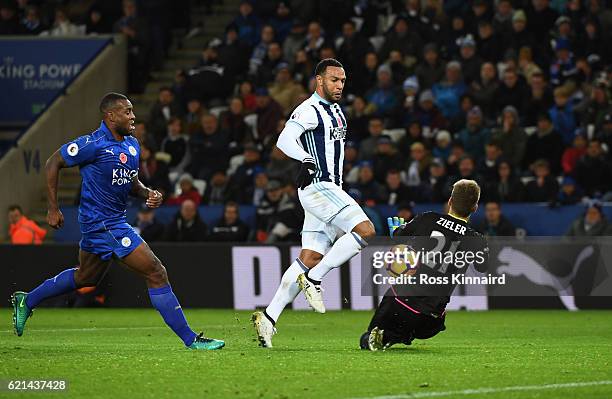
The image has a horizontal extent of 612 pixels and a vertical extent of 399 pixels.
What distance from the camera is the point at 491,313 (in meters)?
17.0

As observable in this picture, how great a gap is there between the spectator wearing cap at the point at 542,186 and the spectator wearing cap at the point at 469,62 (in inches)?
113

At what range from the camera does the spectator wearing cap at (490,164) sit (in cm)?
1952

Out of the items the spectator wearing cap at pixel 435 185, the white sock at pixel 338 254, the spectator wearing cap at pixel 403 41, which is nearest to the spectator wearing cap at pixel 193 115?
the spectator wearing cap at pixel 403 41

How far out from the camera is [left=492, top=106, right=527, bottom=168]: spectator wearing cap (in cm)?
1997

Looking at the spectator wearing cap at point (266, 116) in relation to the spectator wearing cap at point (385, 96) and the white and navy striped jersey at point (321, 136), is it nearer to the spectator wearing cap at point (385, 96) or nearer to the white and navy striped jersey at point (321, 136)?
the spectator wearing cap at point (385, 96)

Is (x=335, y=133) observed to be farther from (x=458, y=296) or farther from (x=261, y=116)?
(x=261, y=116)

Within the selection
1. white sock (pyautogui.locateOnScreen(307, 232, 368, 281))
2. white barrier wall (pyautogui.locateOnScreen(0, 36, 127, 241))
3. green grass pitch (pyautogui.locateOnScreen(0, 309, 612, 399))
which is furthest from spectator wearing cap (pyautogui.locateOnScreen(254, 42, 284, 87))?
white sock (pyautogui.locateOnScreen(307, 232, 368, 281))

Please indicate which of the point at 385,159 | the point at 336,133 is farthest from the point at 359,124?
the point at 336,133

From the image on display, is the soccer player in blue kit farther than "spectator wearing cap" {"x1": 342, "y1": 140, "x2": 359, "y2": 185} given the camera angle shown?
No

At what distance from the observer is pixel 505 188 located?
63.2 ft

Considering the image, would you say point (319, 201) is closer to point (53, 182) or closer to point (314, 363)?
point (314, 363)

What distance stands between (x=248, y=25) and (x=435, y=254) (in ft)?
50.2

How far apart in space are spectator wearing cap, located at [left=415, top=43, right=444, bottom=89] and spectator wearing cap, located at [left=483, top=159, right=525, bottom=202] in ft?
9.23

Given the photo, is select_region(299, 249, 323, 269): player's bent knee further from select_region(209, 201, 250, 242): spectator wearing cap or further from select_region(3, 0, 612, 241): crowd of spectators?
select_region(209, 201, 250, 242): spectator wearing cap
